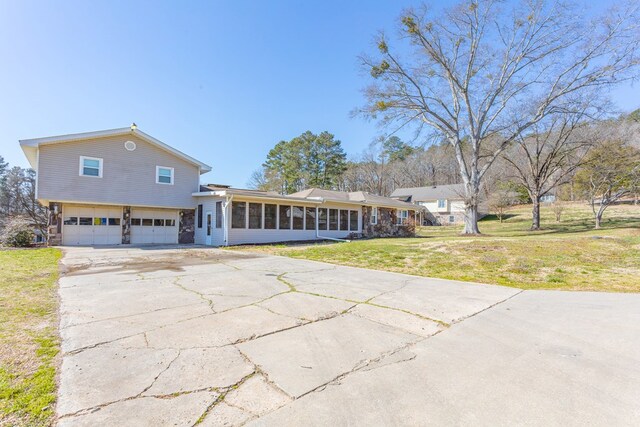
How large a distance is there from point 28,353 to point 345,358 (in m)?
2.80

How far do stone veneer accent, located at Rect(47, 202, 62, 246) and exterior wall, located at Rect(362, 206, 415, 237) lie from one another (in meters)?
17.0

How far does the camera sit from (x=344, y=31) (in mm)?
15133

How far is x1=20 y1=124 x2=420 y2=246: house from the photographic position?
14.1 meters

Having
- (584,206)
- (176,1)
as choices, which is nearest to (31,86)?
(176,1)

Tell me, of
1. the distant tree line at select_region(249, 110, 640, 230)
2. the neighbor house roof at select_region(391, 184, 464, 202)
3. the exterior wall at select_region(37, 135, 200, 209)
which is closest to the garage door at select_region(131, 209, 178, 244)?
the exterior wall at select_region(37, 135, 200, 209)

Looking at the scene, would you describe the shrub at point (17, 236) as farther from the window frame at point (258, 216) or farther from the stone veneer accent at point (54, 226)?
the window frame at point (258, 216)

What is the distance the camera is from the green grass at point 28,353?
74.4 inches

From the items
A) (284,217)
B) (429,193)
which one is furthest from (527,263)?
(429,193)

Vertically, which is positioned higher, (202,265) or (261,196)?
(261,196)

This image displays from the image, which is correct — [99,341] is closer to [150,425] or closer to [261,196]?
[150,425]

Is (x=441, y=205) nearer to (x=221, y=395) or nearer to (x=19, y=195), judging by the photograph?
(x=221, y=395)

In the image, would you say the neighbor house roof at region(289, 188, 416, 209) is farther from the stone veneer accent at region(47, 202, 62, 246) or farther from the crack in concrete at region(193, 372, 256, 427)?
the crack in concrete at region(193, 372, 256, 427)

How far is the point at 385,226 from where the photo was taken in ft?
76.3

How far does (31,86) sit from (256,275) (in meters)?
12.0
